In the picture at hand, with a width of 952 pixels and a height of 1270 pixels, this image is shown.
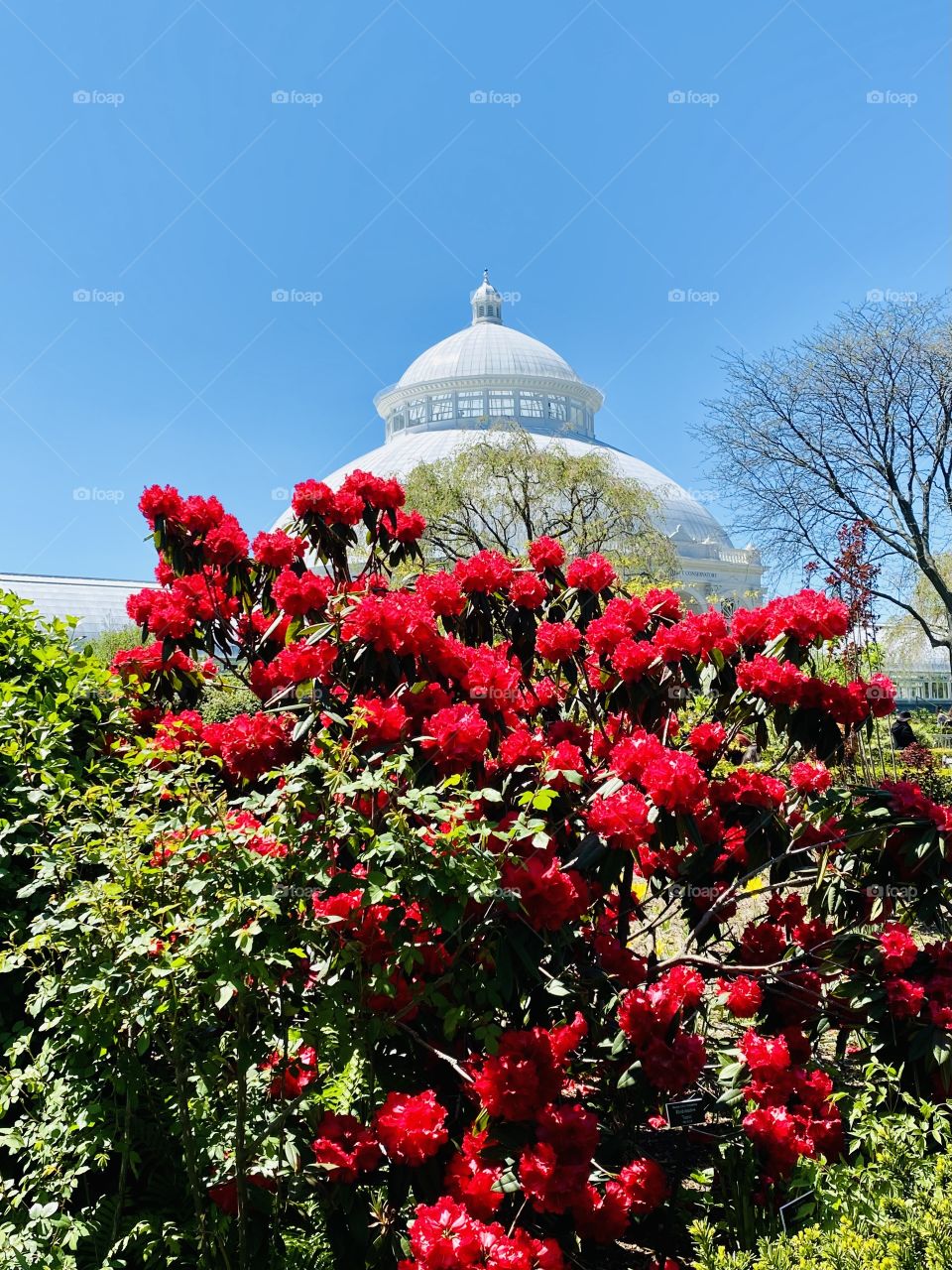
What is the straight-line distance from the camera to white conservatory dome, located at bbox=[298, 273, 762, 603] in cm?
4950

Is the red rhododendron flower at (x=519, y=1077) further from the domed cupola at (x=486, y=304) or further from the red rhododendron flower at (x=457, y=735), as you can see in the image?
the domed cupola at (x=486, y=304)

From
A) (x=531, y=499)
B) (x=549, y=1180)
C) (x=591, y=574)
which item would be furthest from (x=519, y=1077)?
(x=531, y=499)

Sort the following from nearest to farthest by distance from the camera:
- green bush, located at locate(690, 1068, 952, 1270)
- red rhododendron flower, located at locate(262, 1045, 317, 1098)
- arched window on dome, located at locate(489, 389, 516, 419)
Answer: green bush, located at locate(690, 1068, 952, 1270) → red rhododendron flower, located at locate(262, 1045, 317, 1098) → arched window on dome, located at locate(489, 389, 516, 419)

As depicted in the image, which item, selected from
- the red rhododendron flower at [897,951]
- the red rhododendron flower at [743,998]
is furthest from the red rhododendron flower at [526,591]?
the red rhododendron flower at [897,951]

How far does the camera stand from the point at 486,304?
60.3 metres

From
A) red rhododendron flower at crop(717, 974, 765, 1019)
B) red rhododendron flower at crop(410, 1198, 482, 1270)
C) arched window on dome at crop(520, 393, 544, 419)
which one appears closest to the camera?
red rhododendron flower at crop(410, 1198, 482, 1270)

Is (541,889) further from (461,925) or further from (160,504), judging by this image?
(160,504)

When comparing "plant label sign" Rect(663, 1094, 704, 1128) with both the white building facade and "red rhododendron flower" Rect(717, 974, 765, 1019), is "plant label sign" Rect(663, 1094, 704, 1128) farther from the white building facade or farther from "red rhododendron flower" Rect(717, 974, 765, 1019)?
the white building facade

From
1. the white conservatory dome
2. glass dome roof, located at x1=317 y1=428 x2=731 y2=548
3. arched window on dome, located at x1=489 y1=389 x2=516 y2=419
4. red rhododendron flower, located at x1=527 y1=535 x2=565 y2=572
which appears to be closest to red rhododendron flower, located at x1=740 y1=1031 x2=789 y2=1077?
red rhododendron flower, located at x1=527 y1=535 x2=565 y2=572

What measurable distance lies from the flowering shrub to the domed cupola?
59.7 metres

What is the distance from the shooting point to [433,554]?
79.3 ft

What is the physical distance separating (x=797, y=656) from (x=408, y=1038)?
1.88 metres

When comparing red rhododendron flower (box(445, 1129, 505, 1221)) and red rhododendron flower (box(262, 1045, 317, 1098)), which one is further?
red rhododendron flower (box(262, 1045, 317, 1098))

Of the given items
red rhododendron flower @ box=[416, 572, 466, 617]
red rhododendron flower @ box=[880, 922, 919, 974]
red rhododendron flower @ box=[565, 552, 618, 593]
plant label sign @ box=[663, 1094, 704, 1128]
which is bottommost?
plant label sign @ box=[663, 1094, 704, 1128]
